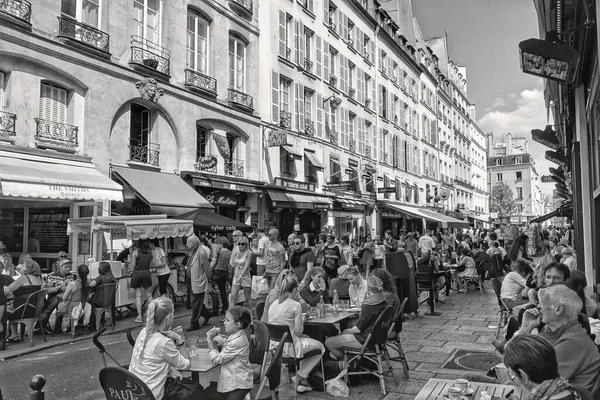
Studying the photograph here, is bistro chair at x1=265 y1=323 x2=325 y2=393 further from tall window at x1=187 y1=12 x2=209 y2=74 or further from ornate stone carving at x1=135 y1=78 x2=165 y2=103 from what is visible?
tall window at x1=187 y1=12 x2=209 y2=74

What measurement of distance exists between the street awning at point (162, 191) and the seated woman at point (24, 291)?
418cm

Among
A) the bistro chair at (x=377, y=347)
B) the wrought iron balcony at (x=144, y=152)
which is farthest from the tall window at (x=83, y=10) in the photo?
the bistro chair at (x=377, y=347)

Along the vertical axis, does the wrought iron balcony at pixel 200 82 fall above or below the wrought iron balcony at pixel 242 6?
below

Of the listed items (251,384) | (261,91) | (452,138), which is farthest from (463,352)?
(452,138)

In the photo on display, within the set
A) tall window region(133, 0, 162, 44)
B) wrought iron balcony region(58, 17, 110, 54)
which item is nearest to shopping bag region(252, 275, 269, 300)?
wrought iron balcony region(58, 17, 110, 54)

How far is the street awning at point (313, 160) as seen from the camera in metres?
22.1

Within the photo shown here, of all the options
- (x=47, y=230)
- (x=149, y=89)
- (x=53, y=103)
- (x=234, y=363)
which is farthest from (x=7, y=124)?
(x=234, y=363)

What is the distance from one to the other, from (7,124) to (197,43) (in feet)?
24.4

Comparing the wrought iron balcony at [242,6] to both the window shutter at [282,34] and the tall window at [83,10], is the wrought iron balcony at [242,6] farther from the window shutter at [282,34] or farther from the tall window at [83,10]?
the tall window at [83,10]

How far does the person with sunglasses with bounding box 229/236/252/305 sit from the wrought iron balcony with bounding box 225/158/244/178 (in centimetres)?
812

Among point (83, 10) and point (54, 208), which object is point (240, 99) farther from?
point (54, 208)

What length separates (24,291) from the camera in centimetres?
826

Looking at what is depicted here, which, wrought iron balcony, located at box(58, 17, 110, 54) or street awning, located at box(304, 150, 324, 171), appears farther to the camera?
street awning, located at box(304, 150, 324, 171)

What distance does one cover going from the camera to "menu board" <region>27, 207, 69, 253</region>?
1245 cm
